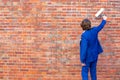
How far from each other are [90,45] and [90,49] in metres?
0.08

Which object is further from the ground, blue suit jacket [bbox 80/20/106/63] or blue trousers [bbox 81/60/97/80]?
blue suit jacket [bbox 80/20/106/63]

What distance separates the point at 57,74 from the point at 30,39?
40.6 inches

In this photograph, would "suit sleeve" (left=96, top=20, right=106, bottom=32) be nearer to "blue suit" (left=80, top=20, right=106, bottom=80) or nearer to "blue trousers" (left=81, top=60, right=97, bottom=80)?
"blue suit" (left=80, top=20, right=106, bottom=80)

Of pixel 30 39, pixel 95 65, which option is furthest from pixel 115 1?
pixel 30 39

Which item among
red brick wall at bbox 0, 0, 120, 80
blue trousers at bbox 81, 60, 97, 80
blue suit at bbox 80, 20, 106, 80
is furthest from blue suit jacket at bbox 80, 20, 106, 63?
red brick wall at bbox 0, 0, 120, 80

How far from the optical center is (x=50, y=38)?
830 cm

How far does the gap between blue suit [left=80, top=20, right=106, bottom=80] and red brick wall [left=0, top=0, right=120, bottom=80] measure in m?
0.61

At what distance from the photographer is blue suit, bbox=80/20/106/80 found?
7391 mm

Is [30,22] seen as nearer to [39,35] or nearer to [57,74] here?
[39,35]

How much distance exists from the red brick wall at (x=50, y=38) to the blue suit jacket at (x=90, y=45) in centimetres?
66

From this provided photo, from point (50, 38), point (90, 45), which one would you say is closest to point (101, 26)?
point (90, 45)

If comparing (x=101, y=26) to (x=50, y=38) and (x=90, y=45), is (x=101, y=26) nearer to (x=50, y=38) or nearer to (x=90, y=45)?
(x=90, y=45)

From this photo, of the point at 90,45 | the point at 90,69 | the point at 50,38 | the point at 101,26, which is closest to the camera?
the point at 90,45

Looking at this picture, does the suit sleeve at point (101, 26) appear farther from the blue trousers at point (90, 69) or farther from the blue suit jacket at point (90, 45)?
the blue trousers at point (90, 69)
